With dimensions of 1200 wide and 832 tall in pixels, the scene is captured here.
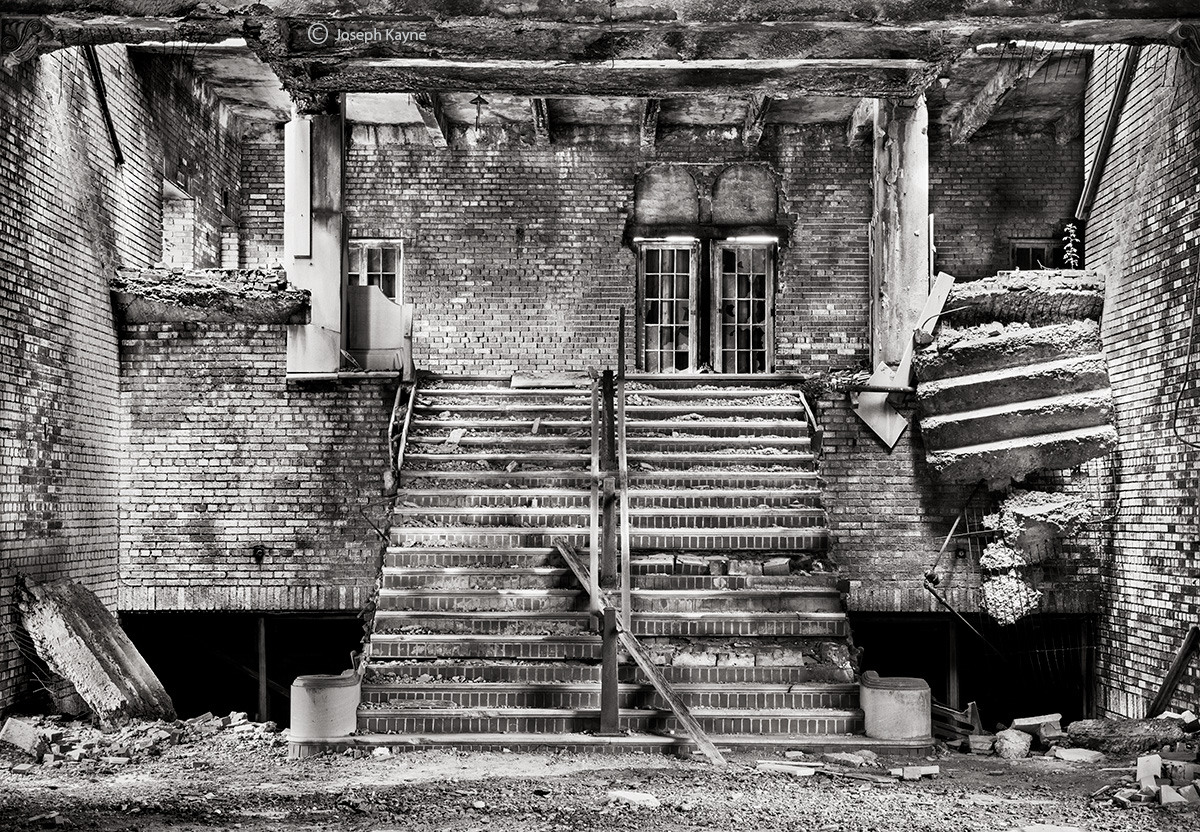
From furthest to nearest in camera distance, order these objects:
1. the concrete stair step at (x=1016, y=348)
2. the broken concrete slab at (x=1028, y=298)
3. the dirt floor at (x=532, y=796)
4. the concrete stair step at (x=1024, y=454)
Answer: the broken concrete slab at (x=1028, y=298) < the concrete stair step at (x=1016, y=348) < the concrete stair step at (x=1024, y=454) < the dirt floor at (x=532, y=796)

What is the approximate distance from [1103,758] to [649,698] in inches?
126

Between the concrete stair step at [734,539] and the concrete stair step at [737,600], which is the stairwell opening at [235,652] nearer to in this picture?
the concrete stair step at [734,539]

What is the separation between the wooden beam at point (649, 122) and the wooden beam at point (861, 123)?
248 centimetres

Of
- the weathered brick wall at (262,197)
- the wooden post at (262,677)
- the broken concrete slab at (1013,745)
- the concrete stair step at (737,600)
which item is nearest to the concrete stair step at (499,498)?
the concrete stair step at (737,600)

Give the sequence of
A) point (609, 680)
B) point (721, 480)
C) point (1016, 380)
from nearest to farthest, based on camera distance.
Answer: point (609, 680), point (1016, 380), point (721, 480)

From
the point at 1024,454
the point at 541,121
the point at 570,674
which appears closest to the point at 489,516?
the point at 570,674

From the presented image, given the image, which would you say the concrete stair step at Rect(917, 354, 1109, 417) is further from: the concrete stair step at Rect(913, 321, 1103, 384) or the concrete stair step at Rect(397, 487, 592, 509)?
the concrete stair step at Rect(397, 487, 592, 509)

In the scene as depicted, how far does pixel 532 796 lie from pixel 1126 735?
441 centimetres

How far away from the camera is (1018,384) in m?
9.16

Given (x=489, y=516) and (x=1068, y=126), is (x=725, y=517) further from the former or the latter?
(x=1068, y=126)

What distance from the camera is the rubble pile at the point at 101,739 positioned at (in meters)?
7.08

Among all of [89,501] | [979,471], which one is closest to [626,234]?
[979,471]

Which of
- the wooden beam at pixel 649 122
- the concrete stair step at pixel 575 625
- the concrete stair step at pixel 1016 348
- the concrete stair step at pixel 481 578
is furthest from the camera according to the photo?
the wooden beam at pixel 649 122

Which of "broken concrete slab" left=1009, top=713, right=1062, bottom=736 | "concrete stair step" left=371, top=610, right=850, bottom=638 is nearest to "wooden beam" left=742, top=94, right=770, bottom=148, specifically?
"concrete stair step" left=371, top=610, right=850, bottom=638
